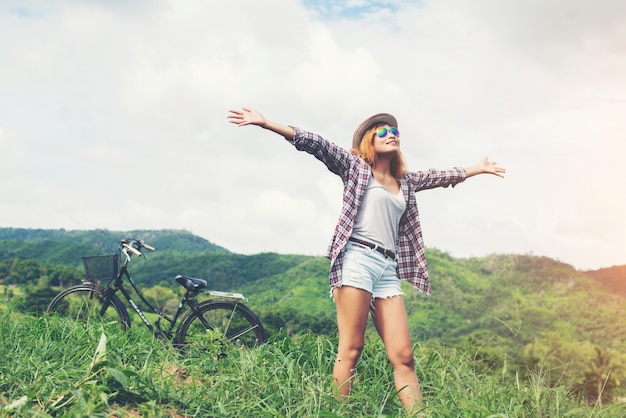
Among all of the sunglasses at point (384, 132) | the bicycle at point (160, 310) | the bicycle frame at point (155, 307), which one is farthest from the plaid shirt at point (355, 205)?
the bicycle frame at point (155, 307)

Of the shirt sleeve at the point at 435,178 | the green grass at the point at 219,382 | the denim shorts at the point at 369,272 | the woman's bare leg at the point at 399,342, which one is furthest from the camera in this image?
the shirt sleeve at the point at 435,178

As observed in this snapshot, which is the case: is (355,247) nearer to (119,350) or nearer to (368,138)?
(368,138)

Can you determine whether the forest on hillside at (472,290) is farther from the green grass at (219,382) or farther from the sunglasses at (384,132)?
the sunglasses at (384,132)

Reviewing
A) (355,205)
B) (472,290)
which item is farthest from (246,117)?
(472,290)

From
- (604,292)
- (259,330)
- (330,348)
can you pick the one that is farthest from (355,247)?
(604,292)

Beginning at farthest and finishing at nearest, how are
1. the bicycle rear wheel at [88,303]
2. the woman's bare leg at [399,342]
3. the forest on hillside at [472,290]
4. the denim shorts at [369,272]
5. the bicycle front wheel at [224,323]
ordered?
the forest on hillside at [472,290] < the bicycle rear wheel at [88,303] < the bicycle front wheel at [224,323] < the woman's bare leg at [399,342] < the denim shorts at [369,272]

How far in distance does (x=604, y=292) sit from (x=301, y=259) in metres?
17.3

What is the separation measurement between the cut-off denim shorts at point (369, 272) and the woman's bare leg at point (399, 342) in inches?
2.9

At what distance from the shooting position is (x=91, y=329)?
5051mm

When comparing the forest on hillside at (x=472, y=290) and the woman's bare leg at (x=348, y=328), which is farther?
the forest on hillside at (x=472, y=290)

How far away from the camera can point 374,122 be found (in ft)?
14.3

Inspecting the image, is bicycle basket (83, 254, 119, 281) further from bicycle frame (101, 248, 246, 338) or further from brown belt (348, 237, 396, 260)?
brown belt (348, 237, 396, 260)

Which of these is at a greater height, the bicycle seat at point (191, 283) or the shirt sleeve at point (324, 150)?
the shirt sleeve at point (324, 150)

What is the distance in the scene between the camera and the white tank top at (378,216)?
404cm
